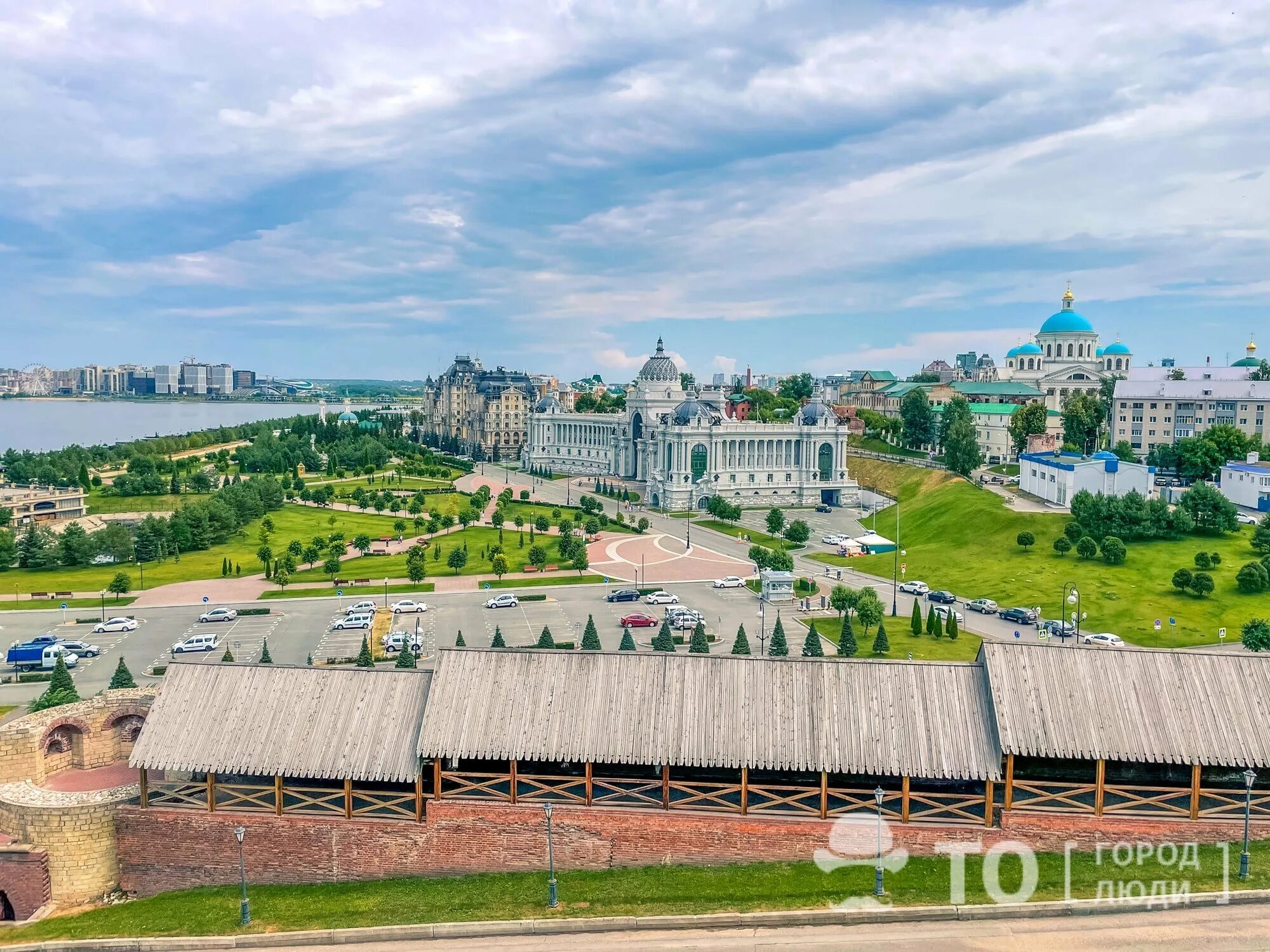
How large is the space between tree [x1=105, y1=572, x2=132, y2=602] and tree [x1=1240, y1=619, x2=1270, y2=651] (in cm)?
6333

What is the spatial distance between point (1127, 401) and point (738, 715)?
96953 mm

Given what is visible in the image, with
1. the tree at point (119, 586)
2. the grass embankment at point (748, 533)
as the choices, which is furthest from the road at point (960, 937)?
the grass embankment at point (748, 533)

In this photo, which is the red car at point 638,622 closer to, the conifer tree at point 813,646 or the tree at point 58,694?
the conifer tree at point 813,646

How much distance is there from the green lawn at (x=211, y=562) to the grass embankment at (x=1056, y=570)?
43.4 metres

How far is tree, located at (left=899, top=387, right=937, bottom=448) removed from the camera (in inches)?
4751

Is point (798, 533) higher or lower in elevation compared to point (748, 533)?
higher

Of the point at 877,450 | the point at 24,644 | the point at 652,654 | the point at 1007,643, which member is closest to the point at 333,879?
the point at 652,654

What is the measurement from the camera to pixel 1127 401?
345 feet

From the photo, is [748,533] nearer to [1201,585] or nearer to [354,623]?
[1201,585]

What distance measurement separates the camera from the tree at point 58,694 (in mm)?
32384

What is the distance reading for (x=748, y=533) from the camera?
3536 inches


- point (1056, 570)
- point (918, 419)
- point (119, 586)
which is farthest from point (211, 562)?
point (918, 419)

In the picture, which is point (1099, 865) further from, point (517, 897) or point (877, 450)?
point (877, 450)

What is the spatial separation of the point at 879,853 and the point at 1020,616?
3648 centimetres
